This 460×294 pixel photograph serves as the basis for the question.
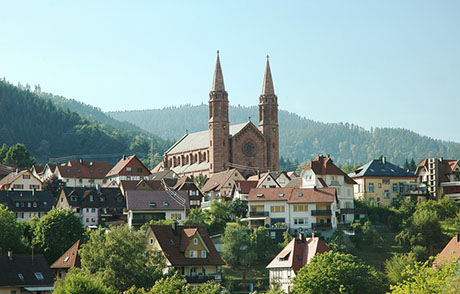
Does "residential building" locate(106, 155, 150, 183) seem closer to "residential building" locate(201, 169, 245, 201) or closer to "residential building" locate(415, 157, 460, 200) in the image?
"residential building" locate(201, 169, 245, 201)

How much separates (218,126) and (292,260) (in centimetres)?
6934

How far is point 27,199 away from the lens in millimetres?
105750

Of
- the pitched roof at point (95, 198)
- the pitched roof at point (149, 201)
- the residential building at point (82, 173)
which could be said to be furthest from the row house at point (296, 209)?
the residential building at point (82, 173)

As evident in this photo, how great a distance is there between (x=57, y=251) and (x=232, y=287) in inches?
671

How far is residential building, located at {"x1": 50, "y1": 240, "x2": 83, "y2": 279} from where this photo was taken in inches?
3000

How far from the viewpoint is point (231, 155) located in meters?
147

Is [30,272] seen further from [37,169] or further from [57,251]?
[37,169]

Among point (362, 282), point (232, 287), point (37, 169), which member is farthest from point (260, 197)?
point (37, 169)

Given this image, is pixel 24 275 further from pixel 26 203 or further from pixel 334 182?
pixel 334 182

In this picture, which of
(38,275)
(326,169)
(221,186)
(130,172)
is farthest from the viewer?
(130,172)

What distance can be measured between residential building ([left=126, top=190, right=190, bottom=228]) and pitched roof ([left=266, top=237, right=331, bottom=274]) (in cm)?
2032

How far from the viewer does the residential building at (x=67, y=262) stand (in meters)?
76.2

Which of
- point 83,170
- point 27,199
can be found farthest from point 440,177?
point 83,170

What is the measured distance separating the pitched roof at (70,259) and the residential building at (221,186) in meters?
42.6
